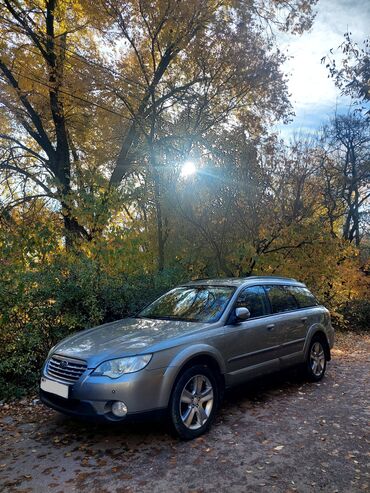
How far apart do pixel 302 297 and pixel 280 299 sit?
79 centimetres

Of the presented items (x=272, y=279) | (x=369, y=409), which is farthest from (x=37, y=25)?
(x=369, y=409)

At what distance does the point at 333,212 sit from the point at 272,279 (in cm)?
1179

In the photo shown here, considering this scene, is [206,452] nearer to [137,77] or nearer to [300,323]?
[300,323]

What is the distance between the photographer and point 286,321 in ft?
18.8

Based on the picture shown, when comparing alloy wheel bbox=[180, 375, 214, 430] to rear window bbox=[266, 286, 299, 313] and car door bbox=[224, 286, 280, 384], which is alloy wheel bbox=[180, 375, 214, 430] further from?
rear window bbox=[266, 286, 299, 313]

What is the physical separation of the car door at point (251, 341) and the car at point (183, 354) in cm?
1

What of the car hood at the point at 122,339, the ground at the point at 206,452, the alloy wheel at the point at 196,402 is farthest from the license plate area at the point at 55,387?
the alloy wheel at the point at 196,402

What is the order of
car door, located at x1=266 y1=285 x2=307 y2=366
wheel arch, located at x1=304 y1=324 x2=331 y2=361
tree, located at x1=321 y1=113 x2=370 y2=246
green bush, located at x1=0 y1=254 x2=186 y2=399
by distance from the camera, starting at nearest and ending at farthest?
green bush, located at x1=0 y1=254 x2=186 y2=399
car door, located at x1=266 y1=285 x2=307 y2=366
wheel arch, located at x1=304 y1=324 x2=331 y2=361
tree, located at x1=321 y1=113 x2=370 y2=246

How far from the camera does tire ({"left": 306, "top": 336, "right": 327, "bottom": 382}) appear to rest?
6227 mm

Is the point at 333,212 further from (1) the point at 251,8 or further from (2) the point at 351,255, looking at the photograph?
(1) the point at 251,8

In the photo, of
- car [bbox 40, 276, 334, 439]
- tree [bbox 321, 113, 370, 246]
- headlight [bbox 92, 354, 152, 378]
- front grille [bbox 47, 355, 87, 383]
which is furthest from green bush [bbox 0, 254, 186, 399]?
tree [bbox 321, 113, 370, 246]

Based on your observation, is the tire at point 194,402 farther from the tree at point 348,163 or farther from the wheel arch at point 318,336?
the tree at point 348,163

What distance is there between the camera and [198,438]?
4.06 meters

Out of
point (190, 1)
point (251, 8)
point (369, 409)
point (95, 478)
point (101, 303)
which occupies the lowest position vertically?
point (369, 409)
